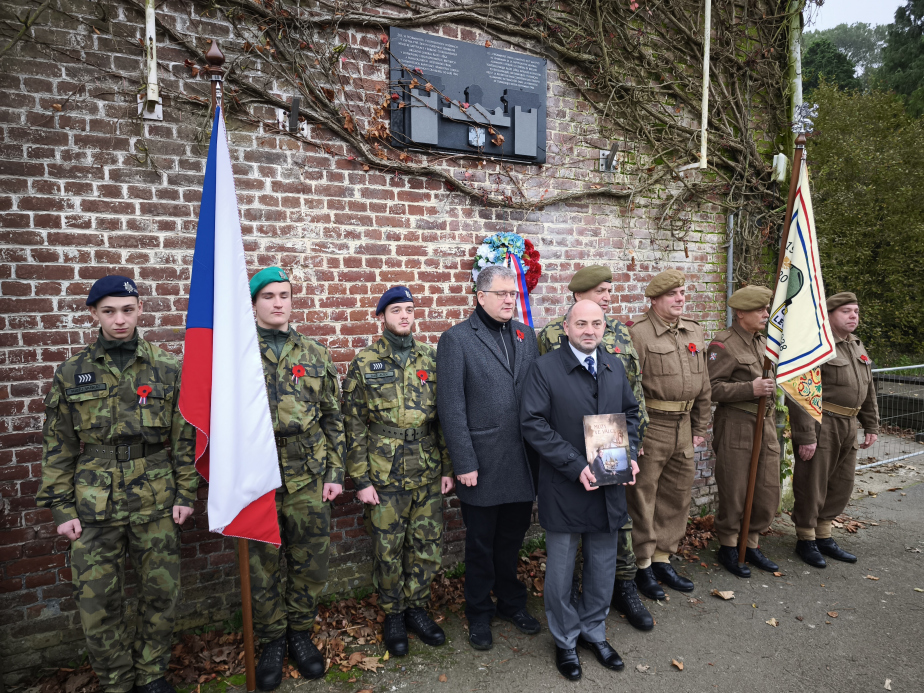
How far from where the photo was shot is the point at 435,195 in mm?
4000

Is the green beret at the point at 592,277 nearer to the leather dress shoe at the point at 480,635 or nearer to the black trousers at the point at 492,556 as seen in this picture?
the black trousers at the point at 492,556

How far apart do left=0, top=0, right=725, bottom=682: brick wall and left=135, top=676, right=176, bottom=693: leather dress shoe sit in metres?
0.50

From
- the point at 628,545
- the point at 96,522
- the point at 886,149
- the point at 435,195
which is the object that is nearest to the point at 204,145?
the point at 435,195

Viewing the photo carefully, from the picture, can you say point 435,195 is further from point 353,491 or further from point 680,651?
point 680,651

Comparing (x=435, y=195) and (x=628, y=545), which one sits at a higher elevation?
(x=435, y=195)

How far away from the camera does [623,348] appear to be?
145 inches

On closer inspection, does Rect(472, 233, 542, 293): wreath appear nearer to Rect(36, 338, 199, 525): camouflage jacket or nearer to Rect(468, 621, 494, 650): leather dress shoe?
Rect(36, 338, 199, 525): camouflage jacket

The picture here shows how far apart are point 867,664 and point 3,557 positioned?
484 centimetres

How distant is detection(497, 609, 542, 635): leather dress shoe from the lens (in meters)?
3.39

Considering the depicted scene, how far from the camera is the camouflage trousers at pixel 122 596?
8.76 feet

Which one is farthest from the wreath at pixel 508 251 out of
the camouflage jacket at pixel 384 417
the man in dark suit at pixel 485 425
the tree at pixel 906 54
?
the tree at pixel 906 54

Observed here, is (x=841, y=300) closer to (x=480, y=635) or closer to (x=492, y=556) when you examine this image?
(x=492, y=556)

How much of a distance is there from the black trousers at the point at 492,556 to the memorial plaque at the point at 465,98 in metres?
2.58

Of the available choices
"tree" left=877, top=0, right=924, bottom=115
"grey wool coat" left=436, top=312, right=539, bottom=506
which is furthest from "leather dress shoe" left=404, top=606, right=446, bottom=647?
"tree" left=877, top=0, right=924, bottom=115
